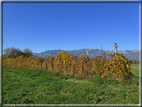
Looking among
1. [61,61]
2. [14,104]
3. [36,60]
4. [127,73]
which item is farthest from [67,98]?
[36,60]

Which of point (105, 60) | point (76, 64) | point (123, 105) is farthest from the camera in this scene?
point (76, 64)

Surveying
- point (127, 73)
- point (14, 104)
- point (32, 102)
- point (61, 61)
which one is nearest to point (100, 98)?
point (32, 102)

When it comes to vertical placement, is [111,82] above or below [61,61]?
below

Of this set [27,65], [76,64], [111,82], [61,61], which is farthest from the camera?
[27,65]

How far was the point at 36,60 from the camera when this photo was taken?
41.8 feet

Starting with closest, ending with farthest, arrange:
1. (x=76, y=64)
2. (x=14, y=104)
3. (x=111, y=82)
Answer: (x=14, y=104) < (x=111, y=82) < (x=76, y=64)

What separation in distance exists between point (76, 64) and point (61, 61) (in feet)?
5.69

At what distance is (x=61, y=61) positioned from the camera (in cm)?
959

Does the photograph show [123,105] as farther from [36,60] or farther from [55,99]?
[36,60]

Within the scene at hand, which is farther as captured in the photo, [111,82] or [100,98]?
[111,82]

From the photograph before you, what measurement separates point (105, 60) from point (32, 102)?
17.0ft

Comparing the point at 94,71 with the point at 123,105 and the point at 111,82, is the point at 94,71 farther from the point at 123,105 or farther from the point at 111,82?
the point at 123,105

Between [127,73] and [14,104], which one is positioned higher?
[127,73]

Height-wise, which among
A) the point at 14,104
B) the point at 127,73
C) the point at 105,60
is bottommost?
the point at 14,104
